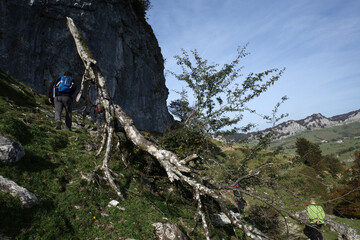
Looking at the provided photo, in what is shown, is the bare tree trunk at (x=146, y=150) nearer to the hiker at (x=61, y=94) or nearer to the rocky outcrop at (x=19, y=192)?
the rocky outcrop at (x=19, y=192)

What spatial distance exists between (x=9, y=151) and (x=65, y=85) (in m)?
4.63

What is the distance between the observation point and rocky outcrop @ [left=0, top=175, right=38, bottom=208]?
150 inches

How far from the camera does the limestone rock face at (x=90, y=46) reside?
16.2 metres

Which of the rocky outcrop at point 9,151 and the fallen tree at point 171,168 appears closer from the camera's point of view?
the fallen tree at point 171,168

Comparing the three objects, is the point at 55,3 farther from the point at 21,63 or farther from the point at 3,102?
the point at 3,102

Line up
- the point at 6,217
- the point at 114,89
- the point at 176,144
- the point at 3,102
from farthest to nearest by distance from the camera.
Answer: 1. the point at 114,89
2. the point at 176,144
3. the point at 3,102
4. the point at 6,217

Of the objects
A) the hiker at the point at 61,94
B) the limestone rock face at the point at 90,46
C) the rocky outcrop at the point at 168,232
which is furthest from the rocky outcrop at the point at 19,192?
the limestone rock face at the point at 90,46

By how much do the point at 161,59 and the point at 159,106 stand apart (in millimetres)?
10480

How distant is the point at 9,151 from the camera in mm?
4637

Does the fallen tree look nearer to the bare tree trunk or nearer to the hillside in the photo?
the bare tree trunk

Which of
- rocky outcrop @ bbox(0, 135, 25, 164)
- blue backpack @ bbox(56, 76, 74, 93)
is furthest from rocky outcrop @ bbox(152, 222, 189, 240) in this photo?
blue backpack @ bbox(56, 76, 74, 93)

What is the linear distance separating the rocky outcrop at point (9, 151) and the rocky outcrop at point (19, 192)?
777 millimetres

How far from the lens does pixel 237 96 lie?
10609 mm

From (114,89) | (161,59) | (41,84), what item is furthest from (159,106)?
(41,84)
